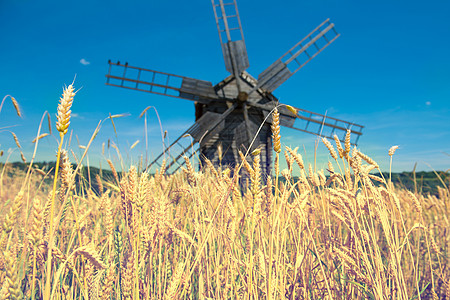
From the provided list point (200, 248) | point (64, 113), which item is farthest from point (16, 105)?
point (200, 248)

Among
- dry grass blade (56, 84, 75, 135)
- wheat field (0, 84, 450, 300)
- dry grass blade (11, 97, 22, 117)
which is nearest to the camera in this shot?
dry grass blade (56, 84, 75, 135)

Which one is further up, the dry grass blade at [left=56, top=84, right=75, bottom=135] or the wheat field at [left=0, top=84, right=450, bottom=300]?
the dry grass blade at [left=56, top=84, right=75, bottom=135]

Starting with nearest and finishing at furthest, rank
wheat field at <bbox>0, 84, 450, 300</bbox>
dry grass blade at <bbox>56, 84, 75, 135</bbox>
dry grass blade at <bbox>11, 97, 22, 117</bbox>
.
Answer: dry grass blade at <bbox>56, 84, 75, 135</bbox> → wheat field at <bbox>0, 84, 450, 300</bbox> → dry grass blade at <bbox>11, 97, 22, 117</bbox>

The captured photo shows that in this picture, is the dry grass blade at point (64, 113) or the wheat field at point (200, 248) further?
the wheat field at point (200, 248)

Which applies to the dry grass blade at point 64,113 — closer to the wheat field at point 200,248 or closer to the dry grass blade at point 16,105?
the wheat field at point 200,248

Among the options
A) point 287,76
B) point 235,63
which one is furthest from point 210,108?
point 287,76

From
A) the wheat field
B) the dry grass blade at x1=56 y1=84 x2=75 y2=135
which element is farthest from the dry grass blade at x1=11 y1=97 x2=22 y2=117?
the dry grass blade at x1=56 y1=84 x2=75 y2=135

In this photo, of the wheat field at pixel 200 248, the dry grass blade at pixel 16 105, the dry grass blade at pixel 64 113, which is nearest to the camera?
the dry grass blade at pixel 64 113

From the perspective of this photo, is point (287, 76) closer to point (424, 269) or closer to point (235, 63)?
point (235, 63)

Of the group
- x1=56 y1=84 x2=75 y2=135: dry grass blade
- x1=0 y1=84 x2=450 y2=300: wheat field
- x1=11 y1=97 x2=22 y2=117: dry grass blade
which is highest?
x1=11 y1=97 x2=22 y2=117: dry grass blade

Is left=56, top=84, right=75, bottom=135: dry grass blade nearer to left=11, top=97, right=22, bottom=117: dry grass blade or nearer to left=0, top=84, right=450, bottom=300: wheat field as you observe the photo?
left=0, top=84, right=450, bottom=300: wheat field

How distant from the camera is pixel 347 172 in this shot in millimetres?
1760

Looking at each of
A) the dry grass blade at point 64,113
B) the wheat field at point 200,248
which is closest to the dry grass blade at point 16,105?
the wheat field at point 200,248

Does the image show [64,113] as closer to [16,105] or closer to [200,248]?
[200,248]
